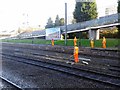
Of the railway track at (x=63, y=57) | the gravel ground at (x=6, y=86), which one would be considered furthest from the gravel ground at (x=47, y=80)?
the railway track at (x=63, y=57)

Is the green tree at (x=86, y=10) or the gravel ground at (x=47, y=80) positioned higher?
the green tree at (x=86, y=10)

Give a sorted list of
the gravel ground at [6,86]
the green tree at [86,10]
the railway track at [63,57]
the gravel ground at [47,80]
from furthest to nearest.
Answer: the green tree at [86,10] < the railway track at [63,57] < the gravel ground at [47,80] < the gravel ground at [6,86]

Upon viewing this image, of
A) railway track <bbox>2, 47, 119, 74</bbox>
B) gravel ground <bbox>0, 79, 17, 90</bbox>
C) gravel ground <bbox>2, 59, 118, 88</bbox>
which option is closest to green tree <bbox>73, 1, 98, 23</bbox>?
railway track <bbox>2, 47, 119, 74</bbox>

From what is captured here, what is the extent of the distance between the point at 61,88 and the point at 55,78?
1.85 meters

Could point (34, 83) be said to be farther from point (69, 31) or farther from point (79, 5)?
point (79, 5)

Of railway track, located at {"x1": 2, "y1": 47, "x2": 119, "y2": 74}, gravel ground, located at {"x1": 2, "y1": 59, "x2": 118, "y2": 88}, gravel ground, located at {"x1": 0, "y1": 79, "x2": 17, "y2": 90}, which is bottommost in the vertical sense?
gravel ground, located at {"x1": 0, "y1": 79, "x2": 17, "y2": 90}

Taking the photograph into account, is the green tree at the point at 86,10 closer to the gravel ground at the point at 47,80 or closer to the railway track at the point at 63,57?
the railway track at the point at 63,57

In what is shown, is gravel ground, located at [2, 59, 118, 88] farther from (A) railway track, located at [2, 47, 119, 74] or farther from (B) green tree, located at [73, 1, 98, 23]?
(B) green tree, located at [73, 1, 98, 23]

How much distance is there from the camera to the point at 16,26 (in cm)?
9125

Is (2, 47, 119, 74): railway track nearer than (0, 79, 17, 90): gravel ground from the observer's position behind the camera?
No

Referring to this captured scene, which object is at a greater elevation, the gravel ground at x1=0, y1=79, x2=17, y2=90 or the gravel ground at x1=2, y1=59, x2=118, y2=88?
the gravel ground at x1=2, y1=59, x2=118, y2=88

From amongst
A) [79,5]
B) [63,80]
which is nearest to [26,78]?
[63,80]

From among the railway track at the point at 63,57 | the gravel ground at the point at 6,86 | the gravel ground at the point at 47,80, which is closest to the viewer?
the gravel ground at the point at 6,86

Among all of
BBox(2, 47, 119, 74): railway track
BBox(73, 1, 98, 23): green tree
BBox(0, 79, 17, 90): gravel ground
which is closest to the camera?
BBox(0, 79, 17, 90): gravel ground
